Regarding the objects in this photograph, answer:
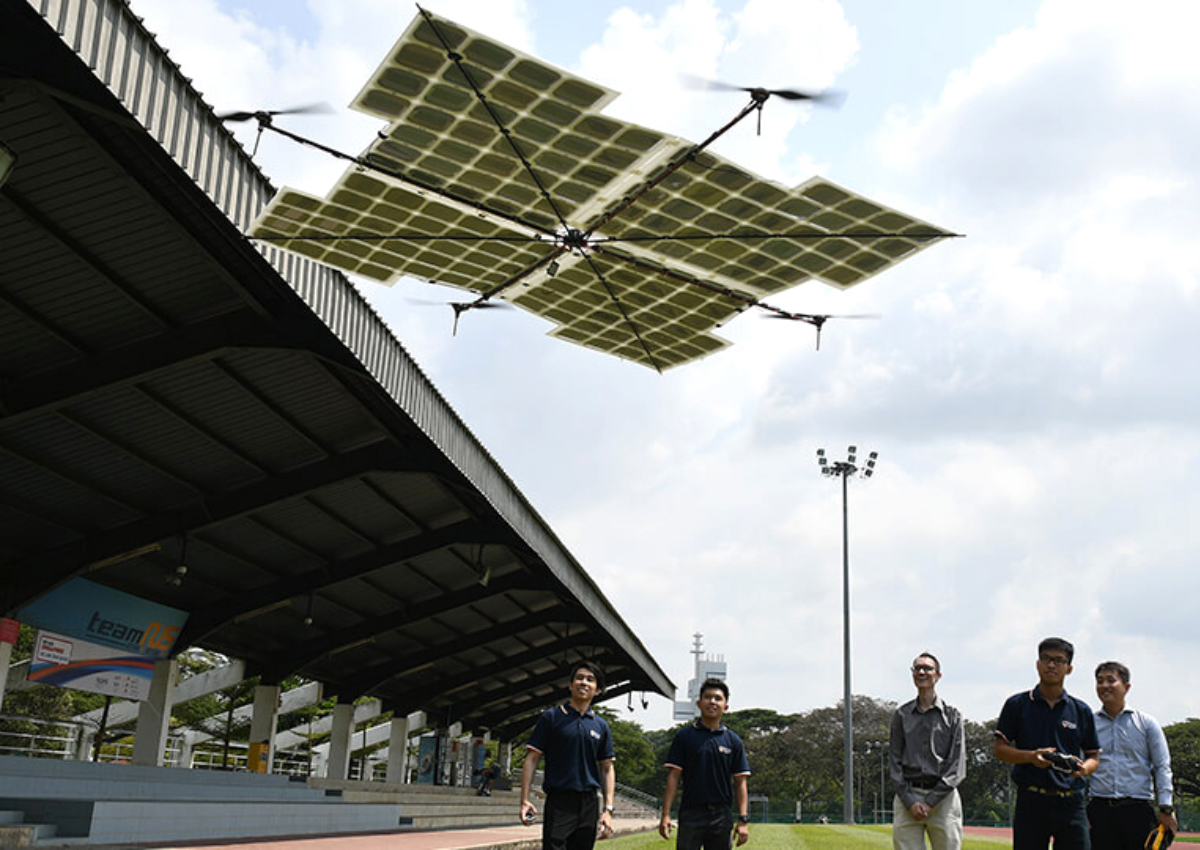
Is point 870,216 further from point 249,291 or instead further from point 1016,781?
point 249,291

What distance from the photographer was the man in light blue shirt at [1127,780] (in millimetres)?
8367

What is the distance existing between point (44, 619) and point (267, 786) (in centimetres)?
751

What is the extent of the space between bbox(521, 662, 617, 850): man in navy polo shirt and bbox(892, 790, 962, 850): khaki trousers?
2.35 meters

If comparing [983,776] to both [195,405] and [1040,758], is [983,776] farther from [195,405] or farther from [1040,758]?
[1040,758]

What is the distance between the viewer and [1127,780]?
8477 mm

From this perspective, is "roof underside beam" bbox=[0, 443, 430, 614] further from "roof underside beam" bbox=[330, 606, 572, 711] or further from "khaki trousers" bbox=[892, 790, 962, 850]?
"roof underside beam" bbox=[330, 606, 572, 711]

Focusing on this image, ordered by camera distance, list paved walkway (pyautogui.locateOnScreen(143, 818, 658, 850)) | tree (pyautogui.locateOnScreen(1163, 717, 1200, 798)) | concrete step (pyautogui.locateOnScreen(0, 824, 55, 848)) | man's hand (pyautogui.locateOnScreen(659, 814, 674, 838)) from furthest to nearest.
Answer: tree (pyautogui.locateOnScreen(1163, 717, 1200, 798))
paved walkway (pyautogui.locateOnScreen(143, 818, 658, 850))
concrete step (pyautogui.locateOnScreen(0, 824, 55, 848))
man's hand (pyautogui.locateOnScreen(659, 814, 674, 838))

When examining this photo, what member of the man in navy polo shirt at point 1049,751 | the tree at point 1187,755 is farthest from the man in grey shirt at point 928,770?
the tree at point 1187,755

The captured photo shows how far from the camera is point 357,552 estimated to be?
2642 centimetres

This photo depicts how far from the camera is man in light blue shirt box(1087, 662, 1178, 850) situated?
8367mm

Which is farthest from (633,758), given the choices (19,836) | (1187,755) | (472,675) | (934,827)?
→ (934,827)

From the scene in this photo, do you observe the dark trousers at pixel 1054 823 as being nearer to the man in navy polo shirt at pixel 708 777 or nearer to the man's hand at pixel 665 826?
the man in navy polo shirt at pixel 708 777

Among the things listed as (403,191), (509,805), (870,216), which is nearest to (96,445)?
(403,191)

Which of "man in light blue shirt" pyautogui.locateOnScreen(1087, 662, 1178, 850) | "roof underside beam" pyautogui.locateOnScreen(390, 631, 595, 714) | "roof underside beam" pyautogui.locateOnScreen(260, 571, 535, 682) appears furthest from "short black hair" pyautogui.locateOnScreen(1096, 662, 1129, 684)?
"roof underside beam" pyautogui.locateOnScreen(390, 631, 595, 714)
